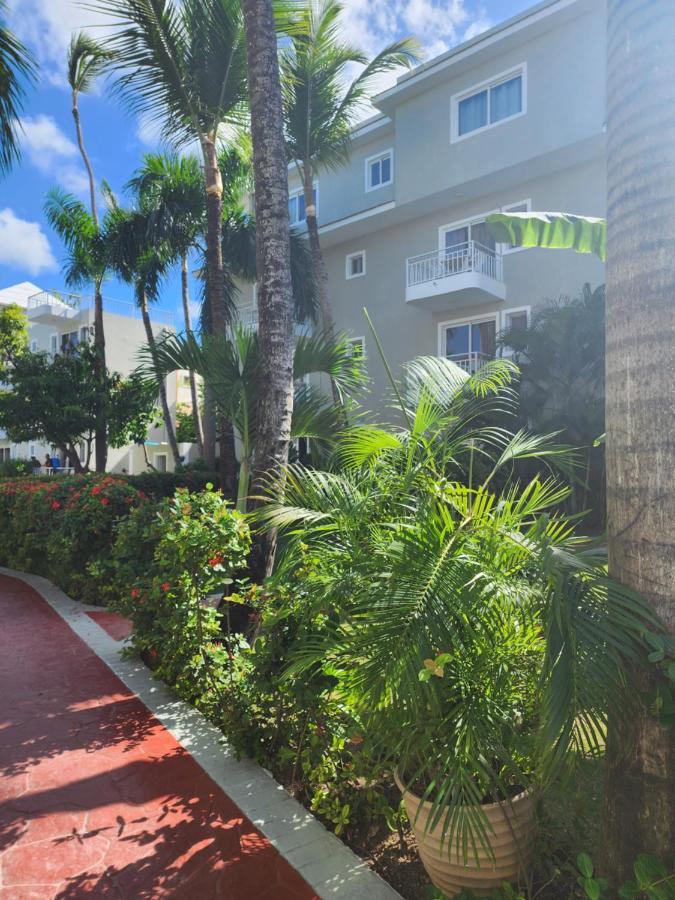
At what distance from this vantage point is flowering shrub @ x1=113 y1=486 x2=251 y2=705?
4.72 meters

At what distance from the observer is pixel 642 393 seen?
7.46 ft

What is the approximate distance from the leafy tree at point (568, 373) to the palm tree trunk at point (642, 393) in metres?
10.1

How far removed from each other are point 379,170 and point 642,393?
780 inches

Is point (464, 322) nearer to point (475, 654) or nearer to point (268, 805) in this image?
point (268, 805)

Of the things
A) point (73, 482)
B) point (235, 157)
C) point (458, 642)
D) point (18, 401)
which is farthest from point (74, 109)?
point (458, 642)

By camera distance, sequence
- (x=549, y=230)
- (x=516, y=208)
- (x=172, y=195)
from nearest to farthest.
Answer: (x=549, y=230) < (x=516, y=208) < (x=172, y=195)

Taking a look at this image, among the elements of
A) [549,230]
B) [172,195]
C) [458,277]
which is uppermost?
[172,195]

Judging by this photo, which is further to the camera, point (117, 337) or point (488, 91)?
point (117, 337)

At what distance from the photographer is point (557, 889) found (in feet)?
8.98

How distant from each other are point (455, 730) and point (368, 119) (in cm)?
2072

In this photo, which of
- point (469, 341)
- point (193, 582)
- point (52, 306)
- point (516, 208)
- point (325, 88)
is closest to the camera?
point (193, 582)

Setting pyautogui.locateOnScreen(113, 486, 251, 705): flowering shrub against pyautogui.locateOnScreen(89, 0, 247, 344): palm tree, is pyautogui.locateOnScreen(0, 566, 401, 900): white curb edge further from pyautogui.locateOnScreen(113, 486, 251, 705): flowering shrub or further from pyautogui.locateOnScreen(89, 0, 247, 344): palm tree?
pyautogui.locateOnScreen(89, 0, 247, 344): palm tree

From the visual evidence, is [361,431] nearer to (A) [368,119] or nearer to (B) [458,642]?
(B) [458,642]

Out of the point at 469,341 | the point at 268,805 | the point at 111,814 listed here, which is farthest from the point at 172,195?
the point at 268,805
